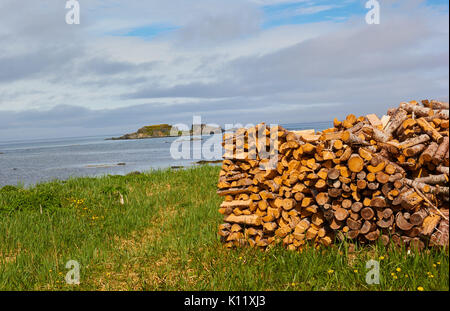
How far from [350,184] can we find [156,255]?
3.46m

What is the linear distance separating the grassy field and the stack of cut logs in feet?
1.01

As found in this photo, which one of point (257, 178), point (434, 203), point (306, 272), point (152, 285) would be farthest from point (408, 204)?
point (152, 285)

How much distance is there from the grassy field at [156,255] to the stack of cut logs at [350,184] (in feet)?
1.01

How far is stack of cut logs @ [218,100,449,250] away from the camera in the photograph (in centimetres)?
475

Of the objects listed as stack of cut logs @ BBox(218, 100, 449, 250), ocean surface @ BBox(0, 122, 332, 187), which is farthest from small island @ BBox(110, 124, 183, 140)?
stack of cut logs @ BBox(218, 100, 449, 250)

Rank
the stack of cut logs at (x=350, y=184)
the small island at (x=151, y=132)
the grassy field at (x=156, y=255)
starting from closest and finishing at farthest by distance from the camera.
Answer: the grassy field at (x=156, y=255) < the stack of cut logs at (x=350, y=184) < the small island at (x=151, y=132)

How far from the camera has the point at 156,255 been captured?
→ 6215 millimetres

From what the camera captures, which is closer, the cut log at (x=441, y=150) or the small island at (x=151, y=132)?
the cut log at (x=441, y=150)

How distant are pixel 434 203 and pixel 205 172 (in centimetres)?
966

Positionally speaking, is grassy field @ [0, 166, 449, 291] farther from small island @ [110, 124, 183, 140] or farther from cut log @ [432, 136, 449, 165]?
small island @ [110, 124, 183, 140]

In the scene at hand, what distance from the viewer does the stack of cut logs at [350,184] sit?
4.75m

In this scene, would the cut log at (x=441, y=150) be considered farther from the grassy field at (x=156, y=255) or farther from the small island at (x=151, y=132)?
the small island at (x=151, y=132)

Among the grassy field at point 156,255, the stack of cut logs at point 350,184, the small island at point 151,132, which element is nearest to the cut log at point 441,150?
the stack of cut logs at point 350,184
